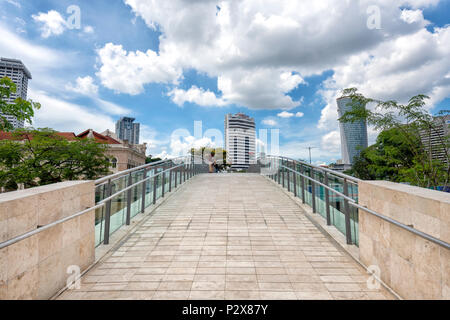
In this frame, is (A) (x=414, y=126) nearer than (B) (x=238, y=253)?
No

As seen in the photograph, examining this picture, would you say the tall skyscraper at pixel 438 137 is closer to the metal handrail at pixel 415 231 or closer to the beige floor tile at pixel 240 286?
the metal handrail at pixel 415 231

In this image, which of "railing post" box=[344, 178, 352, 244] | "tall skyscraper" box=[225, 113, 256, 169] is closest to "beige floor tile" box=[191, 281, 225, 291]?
"railing post" box=[344, 178, 352, 244]

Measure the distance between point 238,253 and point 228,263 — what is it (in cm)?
38

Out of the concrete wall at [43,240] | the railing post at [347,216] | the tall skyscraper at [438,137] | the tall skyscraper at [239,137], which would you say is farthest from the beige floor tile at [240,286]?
the tall skyscraper at [239,137]

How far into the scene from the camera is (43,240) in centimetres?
247

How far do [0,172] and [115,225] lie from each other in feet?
60.4

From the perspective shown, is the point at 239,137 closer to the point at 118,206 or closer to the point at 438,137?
the point at 438,137

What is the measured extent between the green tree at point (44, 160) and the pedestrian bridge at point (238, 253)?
1776 cm

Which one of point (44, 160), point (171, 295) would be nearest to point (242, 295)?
point (171, 295)

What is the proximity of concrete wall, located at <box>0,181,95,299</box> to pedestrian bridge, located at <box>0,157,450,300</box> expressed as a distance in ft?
0.04

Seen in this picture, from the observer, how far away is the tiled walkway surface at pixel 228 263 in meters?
2.65

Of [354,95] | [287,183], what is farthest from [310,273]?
[354,95]

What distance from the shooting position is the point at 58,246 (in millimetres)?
2693
